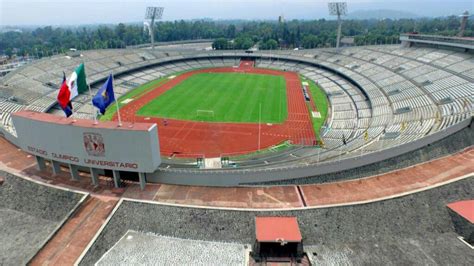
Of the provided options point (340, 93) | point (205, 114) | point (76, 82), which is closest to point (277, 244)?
point (76, 82)

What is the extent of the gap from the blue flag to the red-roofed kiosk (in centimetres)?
1354

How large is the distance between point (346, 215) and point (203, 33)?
17436 centimetres

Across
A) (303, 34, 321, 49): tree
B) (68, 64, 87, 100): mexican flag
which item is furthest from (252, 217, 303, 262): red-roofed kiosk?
(303, 34, 321, 49): tree

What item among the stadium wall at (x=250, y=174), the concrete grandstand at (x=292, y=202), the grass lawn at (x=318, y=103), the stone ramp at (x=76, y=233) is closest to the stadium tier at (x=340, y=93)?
the stadium wall at (x=250, y=174)

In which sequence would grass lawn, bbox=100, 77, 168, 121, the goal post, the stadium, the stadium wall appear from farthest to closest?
grass lawn, bbox=100, 77, 168, 121
the goal post
the stadium wall
the stadium

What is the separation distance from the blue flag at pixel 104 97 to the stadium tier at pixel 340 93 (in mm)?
6507

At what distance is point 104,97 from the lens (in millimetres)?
20594

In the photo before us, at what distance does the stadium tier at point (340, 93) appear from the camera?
26.6 meters

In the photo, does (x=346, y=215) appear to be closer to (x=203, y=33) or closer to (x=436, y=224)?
(x=436, y=224)

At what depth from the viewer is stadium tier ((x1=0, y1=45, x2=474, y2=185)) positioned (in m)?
26.6

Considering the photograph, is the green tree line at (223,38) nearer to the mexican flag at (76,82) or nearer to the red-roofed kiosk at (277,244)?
the mexican flag at (76,82)

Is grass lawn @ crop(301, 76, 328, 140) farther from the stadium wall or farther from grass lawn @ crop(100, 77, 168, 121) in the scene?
grass lawn @ crop(100, 77, 168, 121)

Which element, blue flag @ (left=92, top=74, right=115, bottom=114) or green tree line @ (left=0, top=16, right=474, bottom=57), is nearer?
blue flag @ (left=92, top=74, right=115, bottom=114)

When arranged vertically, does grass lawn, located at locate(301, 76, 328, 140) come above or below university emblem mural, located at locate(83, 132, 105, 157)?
below
